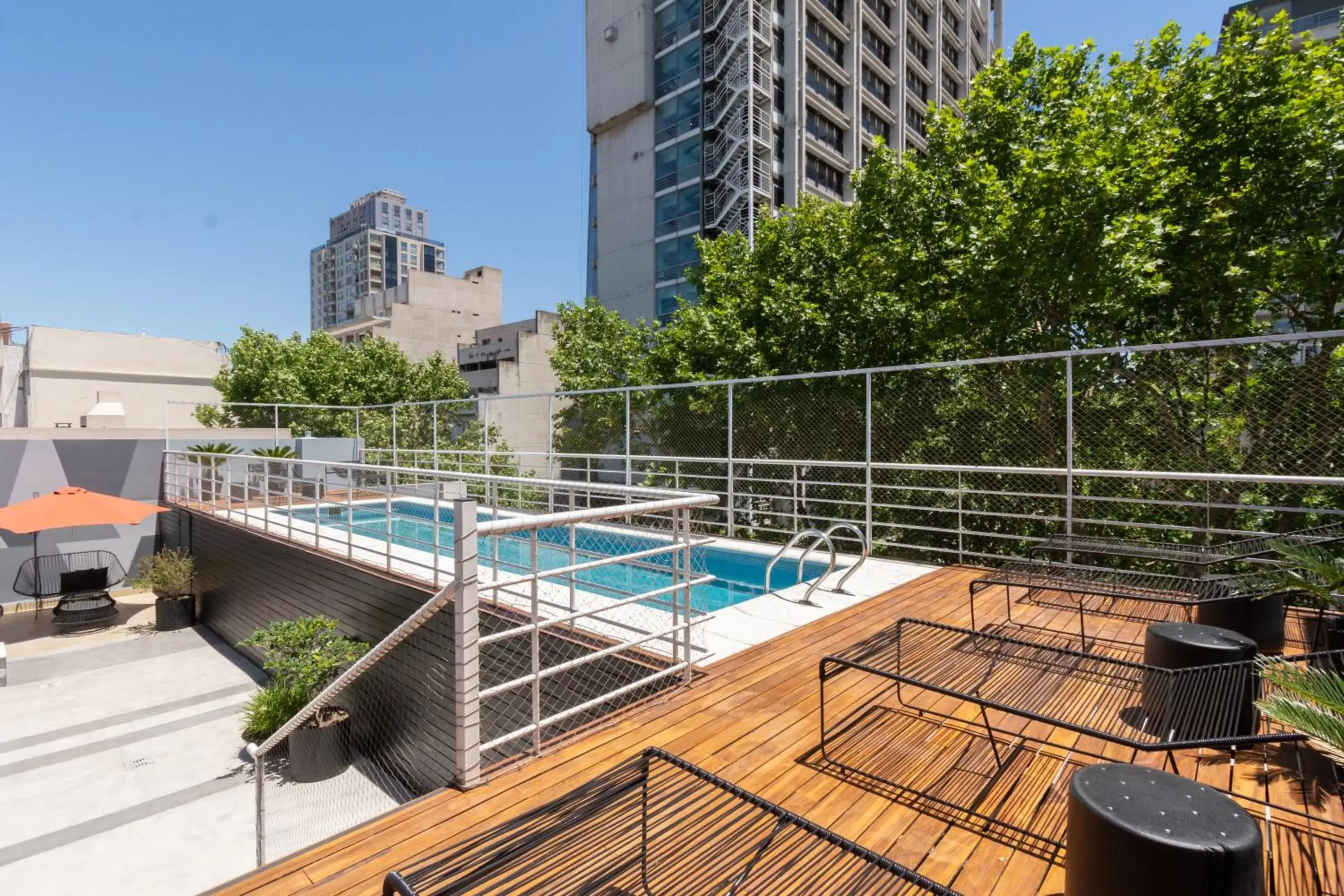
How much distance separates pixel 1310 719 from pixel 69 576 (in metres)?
15.3

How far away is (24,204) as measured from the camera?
1119 inches

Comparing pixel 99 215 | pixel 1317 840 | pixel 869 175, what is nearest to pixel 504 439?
pixel 869 175

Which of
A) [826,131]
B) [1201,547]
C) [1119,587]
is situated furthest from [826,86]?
[1119,587]

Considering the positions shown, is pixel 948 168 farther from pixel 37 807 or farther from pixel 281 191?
pixel 281 191

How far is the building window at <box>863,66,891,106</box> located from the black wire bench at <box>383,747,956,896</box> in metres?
34.3

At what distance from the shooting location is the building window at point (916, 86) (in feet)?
109

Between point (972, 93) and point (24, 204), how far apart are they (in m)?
38.1

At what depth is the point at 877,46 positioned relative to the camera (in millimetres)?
31484

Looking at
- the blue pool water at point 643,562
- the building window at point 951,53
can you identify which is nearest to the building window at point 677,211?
the building window at point 951,53

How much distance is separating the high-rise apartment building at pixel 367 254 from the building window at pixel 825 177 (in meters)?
111

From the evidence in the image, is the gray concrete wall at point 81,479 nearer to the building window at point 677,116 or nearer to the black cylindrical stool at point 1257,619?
the black cylindrical stool at point 1257,619

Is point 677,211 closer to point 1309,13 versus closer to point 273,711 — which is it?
point 273,711

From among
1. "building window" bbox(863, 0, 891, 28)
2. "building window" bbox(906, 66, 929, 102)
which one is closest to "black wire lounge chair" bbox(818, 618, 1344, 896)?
"building window" bbox(863, 0, 891, 28)

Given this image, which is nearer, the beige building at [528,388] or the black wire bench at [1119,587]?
the black wire bench at [1119,587]
